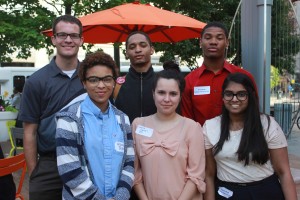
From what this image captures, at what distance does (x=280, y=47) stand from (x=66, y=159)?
780cm

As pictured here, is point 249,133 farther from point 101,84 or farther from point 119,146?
point 101,84

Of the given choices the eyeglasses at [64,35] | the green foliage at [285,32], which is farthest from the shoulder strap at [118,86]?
the green foliage at [285,32]

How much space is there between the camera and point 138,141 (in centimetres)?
284

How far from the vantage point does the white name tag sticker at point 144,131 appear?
2.84m

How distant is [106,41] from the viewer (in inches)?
291

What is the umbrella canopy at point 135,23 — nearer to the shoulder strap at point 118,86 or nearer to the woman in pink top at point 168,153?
the shoulder strap at point 118,86

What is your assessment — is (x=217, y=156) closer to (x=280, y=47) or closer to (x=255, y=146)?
(x=255, y=146)

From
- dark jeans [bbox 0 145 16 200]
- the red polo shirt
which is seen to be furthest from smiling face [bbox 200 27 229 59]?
dark jeans [bbox 0 145 16 200]

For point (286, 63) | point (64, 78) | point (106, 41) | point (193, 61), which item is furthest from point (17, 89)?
point (64, 78)

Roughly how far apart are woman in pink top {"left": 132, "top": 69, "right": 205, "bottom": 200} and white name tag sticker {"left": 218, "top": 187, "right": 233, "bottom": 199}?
138mm

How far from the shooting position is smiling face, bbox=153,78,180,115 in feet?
9.24

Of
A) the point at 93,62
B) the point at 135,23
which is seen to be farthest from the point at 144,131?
the point at 135,23

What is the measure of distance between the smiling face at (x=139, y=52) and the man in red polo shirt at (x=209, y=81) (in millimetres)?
456

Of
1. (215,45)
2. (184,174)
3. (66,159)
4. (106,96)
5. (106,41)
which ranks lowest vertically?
(184,174)
